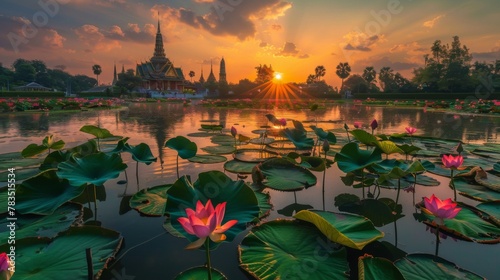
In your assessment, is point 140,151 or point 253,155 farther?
point 253,155

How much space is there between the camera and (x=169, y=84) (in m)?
48.4

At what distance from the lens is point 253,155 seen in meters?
4.50

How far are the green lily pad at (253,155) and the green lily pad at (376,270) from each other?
8.54 ft

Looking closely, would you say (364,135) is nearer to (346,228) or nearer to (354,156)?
(354,156)

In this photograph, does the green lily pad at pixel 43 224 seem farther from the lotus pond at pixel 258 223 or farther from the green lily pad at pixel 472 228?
the green lily pad at pixel 472 228

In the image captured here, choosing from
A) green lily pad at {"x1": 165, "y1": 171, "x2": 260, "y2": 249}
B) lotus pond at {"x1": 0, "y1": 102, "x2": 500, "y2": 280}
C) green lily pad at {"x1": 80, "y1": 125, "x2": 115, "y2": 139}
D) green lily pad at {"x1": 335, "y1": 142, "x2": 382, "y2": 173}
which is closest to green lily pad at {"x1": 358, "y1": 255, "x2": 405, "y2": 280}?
lotus pond at {"x1": 0, "y1": 102, "x2": 500, "y2": 280}

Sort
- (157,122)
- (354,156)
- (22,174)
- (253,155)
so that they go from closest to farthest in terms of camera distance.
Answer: (354,156), (22,174), (253,155), (157,122)

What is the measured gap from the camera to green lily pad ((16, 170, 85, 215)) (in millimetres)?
2047

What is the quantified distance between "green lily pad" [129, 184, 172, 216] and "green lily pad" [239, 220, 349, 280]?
3.30ft

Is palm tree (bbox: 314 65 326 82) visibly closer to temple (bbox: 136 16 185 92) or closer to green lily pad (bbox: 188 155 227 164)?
temple (bbox: 136 16 185 92)

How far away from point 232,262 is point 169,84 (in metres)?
50.4

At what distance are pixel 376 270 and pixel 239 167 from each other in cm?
247

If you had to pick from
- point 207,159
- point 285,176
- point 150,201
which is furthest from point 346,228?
point 207,159

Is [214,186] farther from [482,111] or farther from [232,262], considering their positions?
[482,111]
